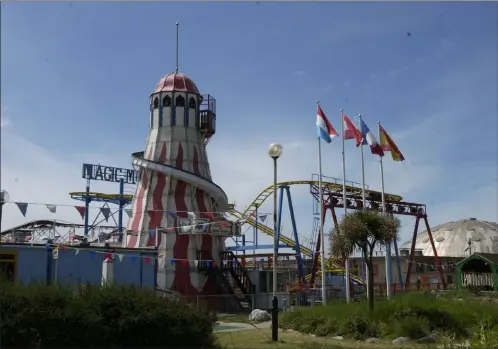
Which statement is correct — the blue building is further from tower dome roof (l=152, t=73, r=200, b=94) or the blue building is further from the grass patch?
tower dome roof (l=152, t=73, r=200, b=94)

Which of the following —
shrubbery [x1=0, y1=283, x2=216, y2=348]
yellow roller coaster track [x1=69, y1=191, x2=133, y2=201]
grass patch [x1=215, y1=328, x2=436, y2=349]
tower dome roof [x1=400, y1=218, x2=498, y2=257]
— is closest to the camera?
shrubbery [x1=0, y1=283, x2=216, y2=348]

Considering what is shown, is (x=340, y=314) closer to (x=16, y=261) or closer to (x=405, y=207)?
(x=16, y=261)

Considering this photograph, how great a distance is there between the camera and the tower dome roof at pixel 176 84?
41438 mm

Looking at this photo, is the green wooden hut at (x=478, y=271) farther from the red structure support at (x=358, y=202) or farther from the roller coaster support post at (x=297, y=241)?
the roller coaster support post at (x=297, y=241)

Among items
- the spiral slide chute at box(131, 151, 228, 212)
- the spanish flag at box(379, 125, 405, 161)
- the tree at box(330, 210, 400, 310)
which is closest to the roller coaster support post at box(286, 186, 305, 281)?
the spiral slide chute at box(131, 151, 228, 212)

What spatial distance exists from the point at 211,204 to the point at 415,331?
83.7 ft

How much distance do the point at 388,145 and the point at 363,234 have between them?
13.7 metres

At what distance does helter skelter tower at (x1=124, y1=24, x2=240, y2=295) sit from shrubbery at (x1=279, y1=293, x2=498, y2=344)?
16701 mm

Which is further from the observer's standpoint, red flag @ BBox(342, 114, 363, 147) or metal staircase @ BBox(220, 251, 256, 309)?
metal staircase @ BBox(220, 251, 256, 309)

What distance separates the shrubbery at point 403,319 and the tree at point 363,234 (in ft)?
6.25

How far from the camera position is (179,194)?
3984cm

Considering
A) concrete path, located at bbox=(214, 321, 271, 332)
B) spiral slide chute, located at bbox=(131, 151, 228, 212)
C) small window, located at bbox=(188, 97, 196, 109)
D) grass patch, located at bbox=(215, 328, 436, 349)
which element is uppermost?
small window, located at bbox=(188, 97, 196, 109)

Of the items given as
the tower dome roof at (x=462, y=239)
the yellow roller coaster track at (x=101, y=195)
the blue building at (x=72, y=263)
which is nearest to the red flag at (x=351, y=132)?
the blue building at (x=72, y=263)

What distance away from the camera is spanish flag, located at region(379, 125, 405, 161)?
111 ft
